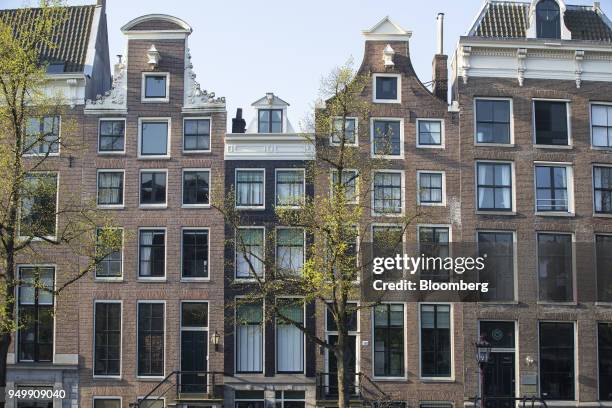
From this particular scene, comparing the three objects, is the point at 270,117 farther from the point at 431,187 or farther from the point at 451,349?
the point at 451,349

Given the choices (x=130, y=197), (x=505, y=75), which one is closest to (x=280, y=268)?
(x=130, y=197)

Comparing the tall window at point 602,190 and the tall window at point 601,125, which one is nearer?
the tall window at point 602,190

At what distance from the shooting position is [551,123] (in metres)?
36.8

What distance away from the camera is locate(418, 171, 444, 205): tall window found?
117 feet

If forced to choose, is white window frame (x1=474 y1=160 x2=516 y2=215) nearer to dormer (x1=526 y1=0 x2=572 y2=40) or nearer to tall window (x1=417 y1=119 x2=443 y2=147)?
tall window (x1=417 y1=119 x2=443 y2=147)

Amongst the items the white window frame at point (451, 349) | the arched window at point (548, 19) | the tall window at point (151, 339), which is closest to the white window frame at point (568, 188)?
the white window frame at point (451, 349)

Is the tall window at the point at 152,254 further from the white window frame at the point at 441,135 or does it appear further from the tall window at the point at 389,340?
the white window frame at the point at 441,135

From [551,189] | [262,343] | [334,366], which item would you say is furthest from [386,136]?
[262,343]

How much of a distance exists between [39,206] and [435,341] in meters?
14.5

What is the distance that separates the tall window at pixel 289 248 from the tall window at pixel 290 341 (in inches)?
53.2

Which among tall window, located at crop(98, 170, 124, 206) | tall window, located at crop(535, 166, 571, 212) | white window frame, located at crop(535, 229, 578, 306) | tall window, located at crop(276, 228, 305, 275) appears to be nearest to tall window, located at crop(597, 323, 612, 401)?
white window frame, located at crop(535, 229, 578, 306)

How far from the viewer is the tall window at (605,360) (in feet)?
116

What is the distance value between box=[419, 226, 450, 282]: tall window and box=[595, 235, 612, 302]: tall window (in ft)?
18.5

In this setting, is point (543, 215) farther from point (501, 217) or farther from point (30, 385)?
point (30, 385)
